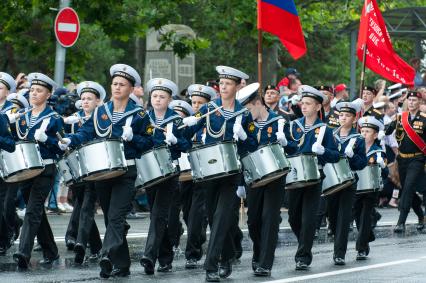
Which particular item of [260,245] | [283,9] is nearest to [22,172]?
[260,245]

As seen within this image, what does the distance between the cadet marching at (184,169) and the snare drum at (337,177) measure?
0.01m

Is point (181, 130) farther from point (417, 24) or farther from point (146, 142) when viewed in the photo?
point (417, 24)

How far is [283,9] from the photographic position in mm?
20016

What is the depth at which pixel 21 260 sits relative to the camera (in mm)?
13914

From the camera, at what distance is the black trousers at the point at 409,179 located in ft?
66.9

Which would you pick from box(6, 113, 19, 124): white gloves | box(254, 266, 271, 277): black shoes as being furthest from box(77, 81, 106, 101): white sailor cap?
box(254, 266, 271, 277): black shoes

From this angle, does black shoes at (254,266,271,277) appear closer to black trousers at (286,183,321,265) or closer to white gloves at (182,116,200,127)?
black trousers at (286,183,321,265)

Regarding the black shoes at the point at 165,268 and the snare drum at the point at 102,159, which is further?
the black shoes at the point at 165,268

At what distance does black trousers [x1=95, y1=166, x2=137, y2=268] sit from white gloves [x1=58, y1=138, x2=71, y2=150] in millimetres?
483

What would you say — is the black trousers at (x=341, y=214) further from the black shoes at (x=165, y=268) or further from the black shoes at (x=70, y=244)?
the black shoes at (x=70, y=244)

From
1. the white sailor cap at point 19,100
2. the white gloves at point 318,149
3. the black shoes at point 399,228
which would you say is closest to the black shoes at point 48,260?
the white sailor cap at point 19,100

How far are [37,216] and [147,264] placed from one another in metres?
1.35

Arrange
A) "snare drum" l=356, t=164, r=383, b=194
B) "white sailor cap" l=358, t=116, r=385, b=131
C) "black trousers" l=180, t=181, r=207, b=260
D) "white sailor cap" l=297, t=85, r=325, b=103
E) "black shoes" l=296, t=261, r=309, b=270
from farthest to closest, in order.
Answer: "white sailor cap" l=358, t=116, r=385, b=131 → "snare drum" l=356, t=164, r=383, b=194 → "white sailor cap" l=297, t=85, r=325, b=103 → "black trousers" l=180, t=181, r=207, b=260 → "black shoes" l=296, t=261, r=309, b=270

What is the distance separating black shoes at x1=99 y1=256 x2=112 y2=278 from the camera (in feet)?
42.4
